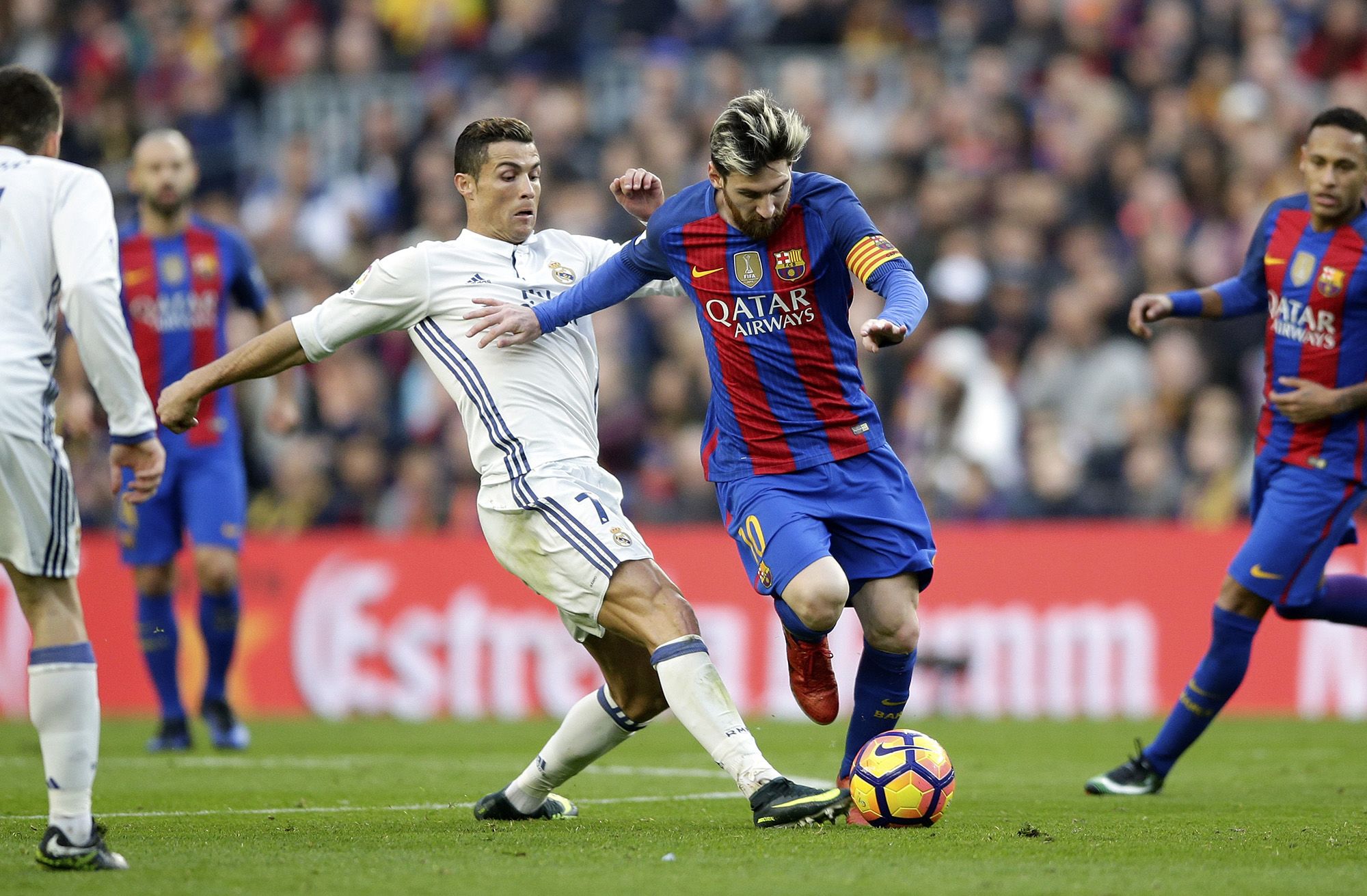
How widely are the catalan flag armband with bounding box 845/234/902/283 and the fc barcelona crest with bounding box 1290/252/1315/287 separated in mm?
2287

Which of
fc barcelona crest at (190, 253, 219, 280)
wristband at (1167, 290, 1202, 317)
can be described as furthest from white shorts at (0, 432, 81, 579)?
fc barcelona crest at (190, 253, 219, 280)

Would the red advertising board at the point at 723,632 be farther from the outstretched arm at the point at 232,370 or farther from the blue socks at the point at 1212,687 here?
the outstretched arm at the point at 232,370

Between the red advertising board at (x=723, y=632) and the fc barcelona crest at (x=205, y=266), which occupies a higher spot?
the fc barcelona crest at (x=205, y=266)

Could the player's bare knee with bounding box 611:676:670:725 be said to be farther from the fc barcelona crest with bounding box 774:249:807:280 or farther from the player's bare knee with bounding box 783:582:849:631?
the fc barcelona crest with bounding box 774:249:807:280

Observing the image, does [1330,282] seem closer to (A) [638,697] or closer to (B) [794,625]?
(B) [794,625]

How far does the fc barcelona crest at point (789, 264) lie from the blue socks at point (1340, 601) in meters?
2.86

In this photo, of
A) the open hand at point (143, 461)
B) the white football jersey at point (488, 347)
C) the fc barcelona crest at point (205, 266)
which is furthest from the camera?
the fc barcelona crest at point (205, 266)

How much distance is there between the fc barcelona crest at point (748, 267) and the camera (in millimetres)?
6594

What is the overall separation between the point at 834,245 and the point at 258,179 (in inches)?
528

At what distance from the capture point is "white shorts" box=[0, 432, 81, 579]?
535 centimetres

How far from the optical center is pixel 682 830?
6348 millimetres

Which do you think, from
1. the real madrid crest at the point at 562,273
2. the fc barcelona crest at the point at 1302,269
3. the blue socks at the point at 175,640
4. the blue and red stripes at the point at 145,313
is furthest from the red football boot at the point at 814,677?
the blue and red stripes at the point at 145,313

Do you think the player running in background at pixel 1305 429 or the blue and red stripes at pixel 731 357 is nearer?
the blue and red stripes at pixel 731 357

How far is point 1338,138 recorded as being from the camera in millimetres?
7418
